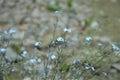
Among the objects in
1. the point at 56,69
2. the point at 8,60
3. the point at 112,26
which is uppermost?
the point at 56,69

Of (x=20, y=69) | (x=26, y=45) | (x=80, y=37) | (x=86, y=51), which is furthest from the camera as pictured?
Result: (x=80, y=37)

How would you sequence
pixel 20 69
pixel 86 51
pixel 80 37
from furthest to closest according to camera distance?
1. pixel 80 37
2. pixel 86 51
3. pixel 20 69

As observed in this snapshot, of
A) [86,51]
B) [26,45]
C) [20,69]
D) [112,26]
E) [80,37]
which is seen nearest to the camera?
[20,69]

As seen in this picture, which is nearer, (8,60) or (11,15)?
(8,60)

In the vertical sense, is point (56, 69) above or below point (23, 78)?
above

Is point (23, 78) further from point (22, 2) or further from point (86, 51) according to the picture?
point (22, 2)

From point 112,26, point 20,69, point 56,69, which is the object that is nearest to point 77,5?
point 112,26

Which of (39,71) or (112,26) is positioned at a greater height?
(39,71)

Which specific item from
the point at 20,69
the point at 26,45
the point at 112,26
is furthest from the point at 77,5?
the point at 20,69

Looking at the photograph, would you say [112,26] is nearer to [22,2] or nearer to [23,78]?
[22,2]
